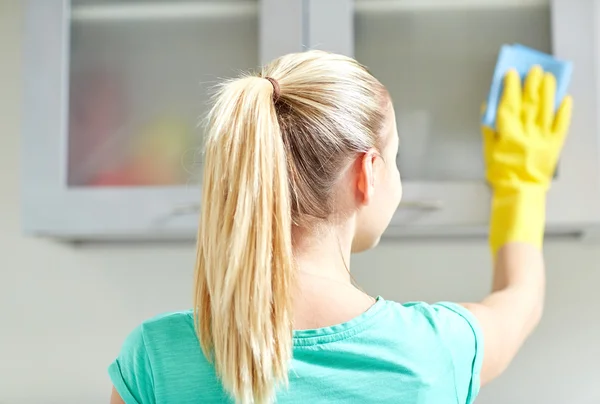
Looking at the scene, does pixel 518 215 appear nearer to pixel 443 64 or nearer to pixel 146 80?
pixel 443 64

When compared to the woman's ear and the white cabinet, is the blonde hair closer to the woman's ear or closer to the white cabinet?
the woman's ear

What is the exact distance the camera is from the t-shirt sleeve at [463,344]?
2.83 feet

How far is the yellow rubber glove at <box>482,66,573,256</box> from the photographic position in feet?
4.00

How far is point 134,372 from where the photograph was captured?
0.83 m

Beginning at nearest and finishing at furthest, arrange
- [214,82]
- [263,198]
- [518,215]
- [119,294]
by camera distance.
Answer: [263,198], [518,215], [214,82], [119,294]

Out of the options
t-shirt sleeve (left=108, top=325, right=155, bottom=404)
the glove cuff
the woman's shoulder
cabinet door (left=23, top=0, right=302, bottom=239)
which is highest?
cabinet door (left=23, top=0, right=302, bottom=239)

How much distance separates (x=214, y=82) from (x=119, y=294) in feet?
1.86

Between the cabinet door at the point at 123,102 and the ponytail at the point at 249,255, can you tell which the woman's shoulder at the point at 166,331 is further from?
the cabinet door at the point at 123,102

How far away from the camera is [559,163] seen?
1253 millimetres

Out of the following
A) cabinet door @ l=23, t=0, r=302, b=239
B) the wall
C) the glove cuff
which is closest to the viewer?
the glove cuff

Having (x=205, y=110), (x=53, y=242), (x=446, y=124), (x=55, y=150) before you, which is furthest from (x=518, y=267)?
(x=53, y=242)

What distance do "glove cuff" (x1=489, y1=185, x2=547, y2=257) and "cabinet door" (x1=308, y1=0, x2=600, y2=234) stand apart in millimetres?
25

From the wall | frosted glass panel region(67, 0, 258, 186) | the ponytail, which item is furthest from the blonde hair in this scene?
the wall

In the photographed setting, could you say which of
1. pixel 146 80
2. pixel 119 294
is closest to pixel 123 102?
pixel 146 80
